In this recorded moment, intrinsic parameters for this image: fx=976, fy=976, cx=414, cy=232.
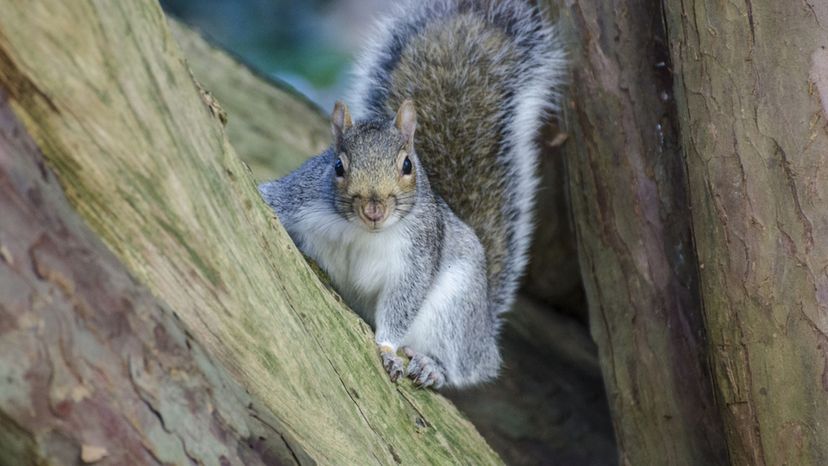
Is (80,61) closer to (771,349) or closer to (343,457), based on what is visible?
(343,457)

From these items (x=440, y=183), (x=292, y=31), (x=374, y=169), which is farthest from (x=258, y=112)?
(x=374, y=169)

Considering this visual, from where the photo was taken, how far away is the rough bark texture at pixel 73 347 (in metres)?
0.85

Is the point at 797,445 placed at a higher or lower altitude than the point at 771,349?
lower

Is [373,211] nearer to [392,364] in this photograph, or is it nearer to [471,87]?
[392,364]

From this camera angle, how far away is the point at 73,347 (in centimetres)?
88

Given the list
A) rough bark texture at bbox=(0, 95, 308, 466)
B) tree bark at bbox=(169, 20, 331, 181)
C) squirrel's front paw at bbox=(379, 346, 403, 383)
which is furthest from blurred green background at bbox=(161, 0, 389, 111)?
rough bark texture at bbox=(0, 95, 308, 466)

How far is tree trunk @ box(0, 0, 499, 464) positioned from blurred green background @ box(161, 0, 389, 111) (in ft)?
4.69

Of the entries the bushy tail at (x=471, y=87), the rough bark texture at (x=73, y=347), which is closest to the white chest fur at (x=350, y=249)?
the bushy tail at (x=471, y=87)

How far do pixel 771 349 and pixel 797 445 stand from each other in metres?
0.18

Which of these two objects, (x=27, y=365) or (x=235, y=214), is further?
(x=235, y=214)

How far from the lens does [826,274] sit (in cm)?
169

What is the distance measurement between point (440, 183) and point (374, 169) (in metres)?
0.51

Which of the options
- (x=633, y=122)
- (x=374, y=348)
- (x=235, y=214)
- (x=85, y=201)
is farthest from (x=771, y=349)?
(x=85, y=201)

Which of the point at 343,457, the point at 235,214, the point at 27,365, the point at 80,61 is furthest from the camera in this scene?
the point at 343,457
